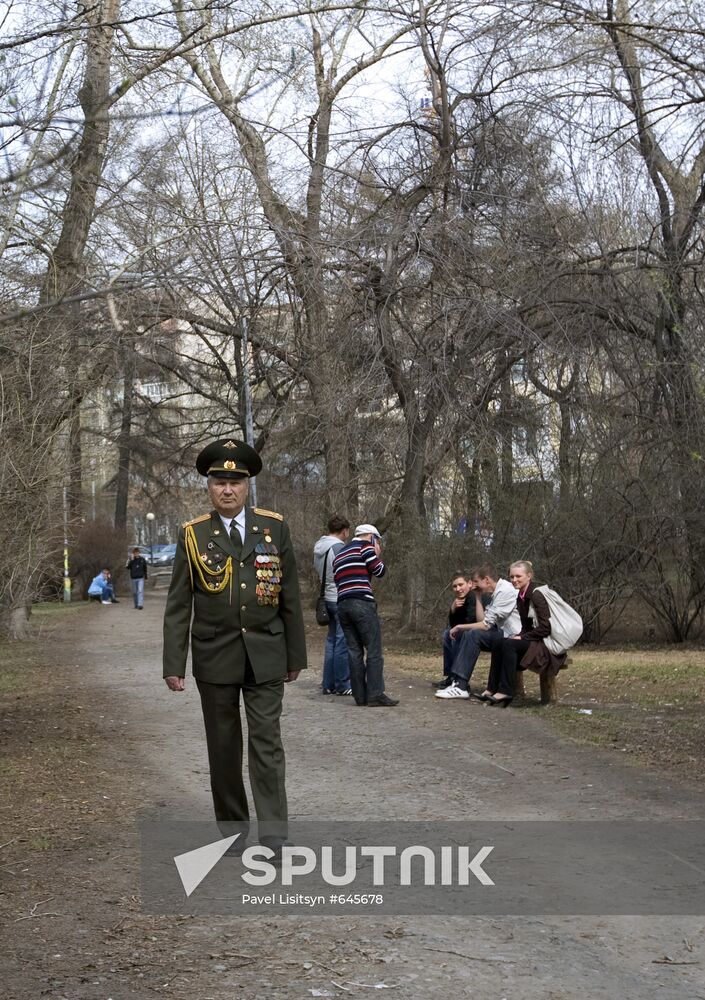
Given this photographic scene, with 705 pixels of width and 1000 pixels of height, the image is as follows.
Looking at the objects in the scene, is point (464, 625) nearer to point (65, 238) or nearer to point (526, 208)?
point (65, 238)

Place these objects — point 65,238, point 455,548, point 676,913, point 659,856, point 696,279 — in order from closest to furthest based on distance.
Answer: point 676,913 < point 659,856 < point 65,238 < point 696,279 < point 455,548

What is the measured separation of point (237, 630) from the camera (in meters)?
6.89

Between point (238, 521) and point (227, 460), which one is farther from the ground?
point (227, 460)

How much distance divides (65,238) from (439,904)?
8872 mm

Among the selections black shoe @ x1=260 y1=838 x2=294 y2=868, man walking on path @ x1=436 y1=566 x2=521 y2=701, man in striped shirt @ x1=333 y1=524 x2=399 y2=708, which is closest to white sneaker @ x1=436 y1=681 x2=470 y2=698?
man walking on path @ x1=436 y1=566 x2=521 y2=701

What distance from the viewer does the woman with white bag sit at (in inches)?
506

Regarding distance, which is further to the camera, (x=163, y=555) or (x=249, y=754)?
(x=163, y=555)

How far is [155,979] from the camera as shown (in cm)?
507

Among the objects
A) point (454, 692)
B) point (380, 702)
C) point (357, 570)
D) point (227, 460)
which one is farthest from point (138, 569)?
point (227, 460)

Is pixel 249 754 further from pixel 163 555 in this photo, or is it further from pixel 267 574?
pixel 163 555

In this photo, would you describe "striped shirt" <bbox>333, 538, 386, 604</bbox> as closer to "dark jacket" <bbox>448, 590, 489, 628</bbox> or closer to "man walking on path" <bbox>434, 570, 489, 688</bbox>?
"man walking on path" <bbox>434, 570, 489, 688</bbox>

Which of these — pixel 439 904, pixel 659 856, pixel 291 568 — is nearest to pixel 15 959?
pixel 439 904

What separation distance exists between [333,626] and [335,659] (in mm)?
355

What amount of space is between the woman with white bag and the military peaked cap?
623 cm
